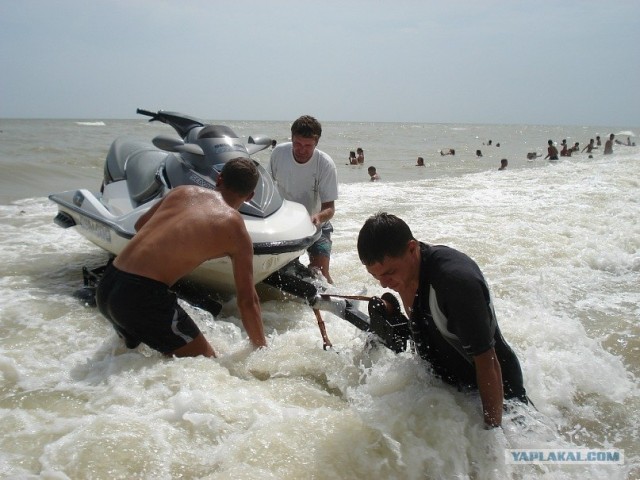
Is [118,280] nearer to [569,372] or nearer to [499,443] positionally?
[499,443]

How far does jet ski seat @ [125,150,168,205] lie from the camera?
5.07 meters

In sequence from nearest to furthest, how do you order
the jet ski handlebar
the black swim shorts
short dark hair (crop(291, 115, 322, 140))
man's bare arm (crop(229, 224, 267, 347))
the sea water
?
the sea water < the black swim shorts < man's bare arm (crop(229, 224, 267, 347)) < short dark hair (crop(291, 115, 322, 140)) < the jet ski handlebar

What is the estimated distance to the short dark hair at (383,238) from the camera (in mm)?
2271

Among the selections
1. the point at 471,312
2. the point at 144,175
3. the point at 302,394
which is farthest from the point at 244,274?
the point at 144,175

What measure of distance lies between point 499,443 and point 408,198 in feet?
32.3

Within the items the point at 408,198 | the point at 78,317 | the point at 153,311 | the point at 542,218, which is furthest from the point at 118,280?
the point at 408,198

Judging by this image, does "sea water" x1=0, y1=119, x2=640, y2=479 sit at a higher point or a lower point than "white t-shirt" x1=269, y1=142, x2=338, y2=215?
lower

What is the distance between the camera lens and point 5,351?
3.71 meters

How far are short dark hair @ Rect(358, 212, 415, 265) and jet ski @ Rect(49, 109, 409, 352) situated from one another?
143 cm

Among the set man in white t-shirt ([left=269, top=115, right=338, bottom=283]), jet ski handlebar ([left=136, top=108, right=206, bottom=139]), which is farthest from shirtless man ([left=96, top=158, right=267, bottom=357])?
jet ski handlebar ([left=136, top=108, right=206, bottom=139])

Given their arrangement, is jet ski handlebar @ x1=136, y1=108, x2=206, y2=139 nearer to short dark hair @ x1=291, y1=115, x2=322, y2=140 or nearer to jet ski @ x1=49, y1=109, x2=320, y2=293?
jet ski @ x1=49, y1=109, x2=320, y2=293

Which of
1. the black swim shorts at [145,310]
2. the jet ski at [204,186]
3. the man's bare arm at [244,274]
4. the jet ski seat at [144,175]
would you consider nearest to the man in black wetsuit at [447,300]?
the man's bare arm at [244,274]

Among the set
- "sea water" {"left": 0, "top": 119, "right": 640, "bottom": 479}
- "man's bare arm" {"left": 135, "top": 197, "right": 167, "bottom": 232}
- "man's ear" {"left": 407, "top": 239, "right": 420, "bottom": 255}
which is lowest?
"sea water" {"left": 0, "top": 119, "right": 640, "bottom": 479}

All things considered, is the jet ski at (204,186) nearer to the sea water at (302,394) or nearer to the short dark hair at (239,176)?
the sea water at (302,394)
